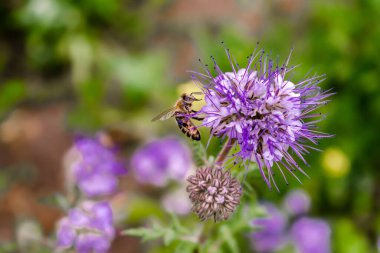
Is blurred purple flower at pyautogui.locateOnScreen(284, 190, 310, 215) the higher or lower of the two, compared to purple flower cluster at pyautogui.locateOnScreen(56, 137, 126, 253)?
lower

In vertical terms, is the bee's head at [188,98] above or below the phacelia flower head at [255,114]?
above

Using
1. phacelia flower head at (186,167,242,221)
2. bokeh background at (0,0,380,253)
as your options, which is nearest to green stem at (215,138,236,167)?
phacelia flower head at (186,167,242,221)

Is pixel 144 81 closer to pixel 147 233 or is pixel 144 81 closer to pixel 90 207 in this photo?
pixel 90 207

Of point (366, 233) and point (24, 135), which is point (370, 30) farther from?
point (24, 135)

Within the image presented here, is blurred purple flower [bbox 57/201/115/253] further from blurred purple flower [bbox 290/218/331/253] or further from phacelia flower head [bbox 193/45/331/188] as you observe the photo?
blurred purple flower [bbox 290/218/331/253]

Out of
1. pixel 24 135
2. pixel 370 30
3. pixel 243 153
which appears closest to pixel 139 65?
pixel 24 135

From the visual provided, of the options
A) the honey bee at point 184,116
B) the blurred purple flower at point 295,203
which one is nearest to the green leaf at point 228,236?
the honey bee at point 184,116

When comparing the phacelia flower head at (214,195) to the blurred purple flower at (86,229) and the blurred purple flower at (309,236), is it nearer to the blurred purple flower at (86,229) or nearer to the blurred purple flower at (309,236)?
the blurred purple flower at (86,229)
